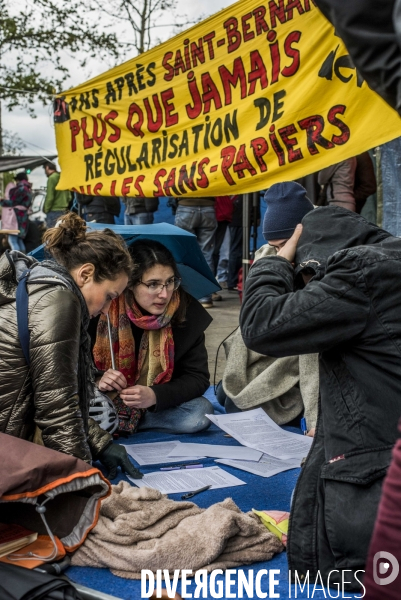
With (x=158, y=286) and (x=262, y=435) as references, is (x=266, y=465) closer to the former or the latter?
(x=262, y=435)

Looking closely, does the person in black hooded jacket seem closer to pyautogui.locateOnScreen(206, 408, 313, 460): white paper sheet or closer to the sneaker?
pyautogui.locateOnScreen(206, 408, 313, 460): white paper sheet

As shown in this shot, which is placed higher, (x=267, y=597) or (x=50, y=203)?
(x=50, y=203)

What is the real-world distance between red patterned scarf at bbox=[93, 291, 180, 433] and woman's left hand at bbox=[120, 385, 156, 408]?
143 millimetres

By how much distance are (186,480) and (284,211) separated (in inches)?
48.4

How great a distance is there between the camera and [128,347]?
3.71m

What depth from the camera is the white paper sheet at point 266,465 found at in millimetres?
3098

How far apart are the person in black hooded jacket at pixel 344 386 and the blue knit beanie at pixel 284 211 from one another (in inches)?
39.5

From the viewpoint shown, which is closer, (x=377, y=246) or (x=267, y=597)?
(x=377, y=246)

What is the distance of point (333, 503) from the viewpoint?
190 cm

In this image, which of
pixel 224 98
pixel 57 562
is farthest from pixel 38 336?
pixel 224 98

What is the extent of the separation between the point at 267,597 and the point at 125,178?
3.78m

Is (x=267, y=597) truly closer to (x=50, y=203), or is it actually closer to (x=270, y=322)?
(x=270, y=322)

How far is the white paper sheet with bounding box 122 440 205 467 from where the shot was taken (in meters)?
3.22

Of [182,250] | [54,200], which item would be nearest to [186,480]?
[182,250]
